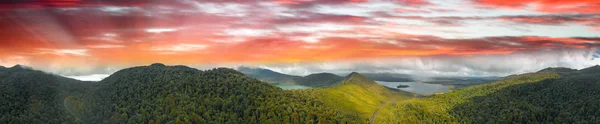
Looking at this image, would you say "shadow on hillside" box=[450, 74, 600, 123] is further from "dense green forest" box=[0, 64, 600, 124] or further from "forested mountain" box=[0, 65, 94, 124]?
"forested mountain" box=[0, 65, 94, 124]

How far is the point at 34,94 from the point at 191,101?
5780 cm

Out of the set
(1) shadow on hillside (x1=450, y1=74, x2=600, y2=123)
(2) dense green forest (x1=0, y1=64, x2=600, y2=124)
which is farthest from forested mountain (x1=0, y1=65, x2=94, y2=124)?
(1) shadow on hillside (x1=450, y1=74, x2=600, y2=123)

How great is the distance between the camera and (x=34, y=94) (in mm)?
139125

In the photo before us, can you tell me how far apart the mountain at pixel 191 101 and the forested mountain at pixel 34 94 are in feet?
23.2

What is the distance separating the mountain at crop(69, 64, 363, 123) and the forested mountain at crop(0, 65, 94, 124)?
23.2 ft

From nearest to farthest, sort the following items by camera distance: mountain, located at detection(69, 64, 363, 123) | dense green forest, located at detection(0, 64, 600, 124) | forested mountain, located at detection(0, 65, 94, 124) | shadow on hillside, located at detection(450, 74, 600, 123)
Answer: forested mountain, located at detection(0, 65, 94, 124)
dense green forest, located at detection(0, 64, 600, 124)
mountain, located at detection(69, 64, 363, 123)
shadow on hillside, located at detection(450, 74, 600, 123)

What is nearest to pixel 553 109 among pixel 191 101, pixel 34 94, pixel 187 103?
pixel 191 101

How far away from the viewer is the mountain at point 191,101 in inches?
5719

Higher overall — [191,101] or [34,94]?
[34,94]

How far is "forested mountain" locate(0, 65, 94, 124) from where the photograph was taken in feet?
408

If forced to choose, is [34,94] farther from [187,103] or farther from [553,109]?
[553,109]

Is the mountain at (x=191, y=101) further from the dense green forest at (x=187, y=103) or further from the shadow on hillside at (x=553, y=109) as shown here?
the shadow on hillside at (x=553, y=109)

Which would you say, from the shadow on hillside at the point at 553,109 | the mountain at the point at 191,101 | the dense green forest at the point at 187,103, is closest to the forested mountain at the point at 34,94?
the dense green forest at the point at 187,103

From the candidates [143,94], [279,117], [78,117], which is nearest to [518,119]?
[279,117]
